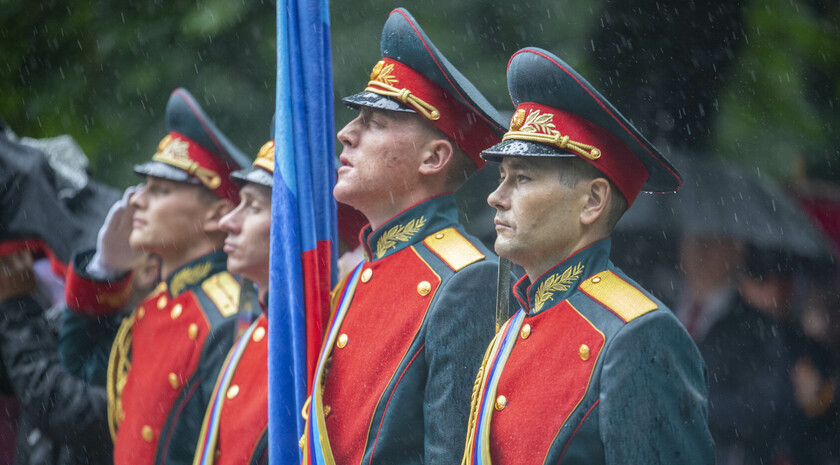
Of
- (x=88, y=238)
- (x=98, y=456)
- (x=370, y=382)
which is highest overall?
(x=370, y=382)

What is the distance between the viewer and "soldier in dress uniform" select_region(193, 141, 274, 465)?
445 centimetres

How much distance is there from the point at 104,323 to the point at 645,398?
11.4 ft

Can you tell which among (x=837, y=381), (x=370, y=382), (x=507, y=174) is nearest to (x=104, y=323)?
(x=370, y=382)

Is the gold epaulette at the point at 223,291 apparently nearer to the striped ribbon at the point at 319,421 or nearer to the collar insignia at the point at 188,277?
the collar insignia at the point at 188,277

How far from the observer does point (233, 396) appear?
15.0 ft

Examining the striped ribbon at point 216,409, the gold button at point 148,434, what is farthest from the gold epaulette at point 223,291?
the gold button at point 148,434

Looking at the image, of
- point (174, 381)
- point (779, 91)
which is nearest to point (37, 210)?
point (174, 381)

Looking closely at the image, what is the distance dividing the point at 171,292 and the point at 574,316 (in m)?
2.64

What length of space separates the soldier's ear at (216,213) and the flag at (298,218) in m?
1.49

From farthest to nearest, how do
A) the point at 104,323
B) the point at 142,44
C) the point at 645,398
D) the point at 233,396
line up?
the point at 142,44 → the point at 104,323 → the point at 233,396 → the point at 645,398

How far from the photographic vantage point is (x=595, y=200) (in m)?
3.37

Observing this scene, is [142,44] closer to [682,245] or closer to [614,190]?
[682,245]

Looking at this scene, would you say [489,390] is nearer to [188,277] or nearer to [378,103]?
[378,103]

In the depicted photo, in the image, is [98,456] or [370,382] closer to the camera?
[370,382]
